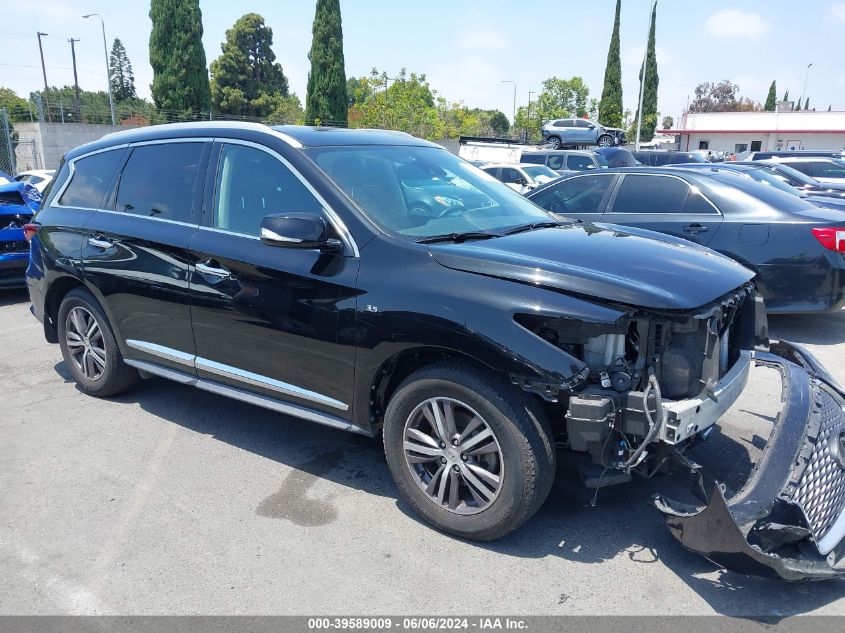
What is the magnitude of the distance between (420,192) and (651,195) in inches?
161

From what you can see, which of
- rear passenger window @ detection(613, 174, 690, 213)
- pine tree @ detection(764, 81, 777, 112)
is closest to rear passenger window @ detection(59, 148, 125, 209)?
rear passenger window @ detection(613, 174, 690, 213)

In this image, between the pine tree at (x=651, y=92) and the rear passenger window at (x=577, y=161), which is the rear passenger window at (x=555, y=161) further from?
the pine tree at (x=651, y=92)

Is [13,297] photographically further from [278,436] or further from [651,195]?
[651,195]

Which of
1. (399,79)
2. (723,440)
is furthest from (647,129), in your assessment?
(723,440)

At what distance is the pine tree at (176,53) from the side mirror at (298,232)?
3596cm

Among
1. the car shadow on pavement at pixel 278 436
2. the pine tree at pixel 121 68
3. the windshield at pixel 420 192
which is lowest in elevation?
the car shadow on pavement at pixel 278 436

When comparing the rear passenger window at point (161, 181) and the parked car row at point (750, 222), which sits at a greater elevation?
the rear passenger window at point (161, 181)

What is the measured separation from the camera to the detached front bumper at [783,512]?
2.69 metres

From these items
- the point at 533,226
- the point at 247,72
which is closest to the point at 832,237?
the point at 533,226

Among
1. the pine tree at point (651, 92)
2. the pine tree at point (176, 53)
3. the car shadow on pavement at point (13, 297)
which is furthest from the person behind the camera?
the pine tree at point (651, 92)

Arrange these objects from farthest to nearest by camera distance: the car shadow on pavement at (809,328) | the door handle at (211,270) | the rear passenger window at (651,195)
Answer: the rear passenger window at (651,195) → the car shadow on pavement at (809,328) → the door handle at (211,270)

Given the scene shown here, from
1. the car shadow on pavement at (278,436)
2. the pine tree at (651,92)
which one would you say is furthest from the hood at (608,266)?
the pine tree at (651,92)

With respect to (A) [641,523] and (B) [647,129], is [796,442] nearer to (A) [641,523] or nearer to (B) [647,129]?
(A) [641,523]

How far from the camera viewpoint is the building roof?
56.1 meters
